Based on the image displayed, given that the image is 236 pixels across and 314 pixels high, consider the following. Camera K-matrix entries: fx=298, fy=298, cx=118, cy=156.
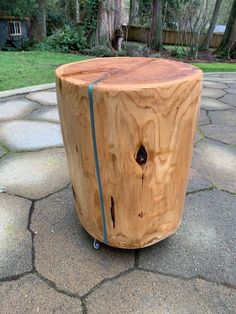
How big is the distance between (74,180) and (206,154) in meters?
1.37

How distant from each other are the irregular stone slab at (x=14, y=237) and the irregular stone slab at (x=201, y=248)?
0.54m

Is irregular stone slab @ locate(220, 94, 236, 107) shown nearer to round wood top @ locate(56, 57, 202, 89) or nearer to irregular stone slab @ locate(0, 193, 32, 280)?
round wood top @ locate(56, 57, 202, 89)

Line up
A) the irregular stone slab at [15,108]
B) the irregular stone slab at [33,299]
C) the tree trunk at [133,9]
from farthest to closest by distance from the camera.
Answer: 1. the tree trunk at [133,9]
2. the irregular stone slab at [15,108]
3. the irregular stone slab at [33,299]

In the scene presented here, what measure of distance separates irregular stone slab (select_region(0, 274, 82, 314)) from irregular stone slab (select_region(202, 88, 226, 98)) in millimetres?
3273

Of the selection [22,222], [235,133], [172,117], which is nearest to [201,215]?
[172,117]

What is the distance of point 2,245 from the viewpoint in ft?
4.59

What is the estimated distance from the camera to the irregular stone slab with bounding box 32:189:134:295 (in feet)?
4.09

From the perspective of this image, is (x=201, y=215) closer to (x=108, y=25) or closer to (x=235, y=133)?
(x=235, y=133)

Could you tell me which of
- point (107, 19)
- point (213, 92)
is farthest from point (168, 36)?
point (213, 92)

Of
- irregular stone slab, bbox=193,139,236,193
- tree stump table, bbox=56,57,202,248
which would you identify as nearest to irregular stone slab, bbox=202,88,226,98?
irregular stone slab, bbox=193,139,236,193

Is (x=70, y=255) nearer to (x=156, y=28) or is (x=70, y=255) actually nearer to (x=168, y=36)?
(x=156, y=28)

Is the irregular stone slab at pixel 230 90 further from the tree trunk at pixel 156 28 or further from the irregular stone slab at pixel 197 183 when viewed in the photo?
the tree trunk at pixel 156 28

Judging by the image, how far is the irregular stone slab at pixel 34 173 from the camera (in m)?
1.83

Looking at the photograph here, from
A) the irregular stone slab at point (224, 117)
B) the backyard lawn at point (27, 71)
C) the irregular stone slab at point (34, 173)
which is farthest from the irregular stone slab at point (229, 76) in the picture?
the irregular stone slab at point (34, 173)
